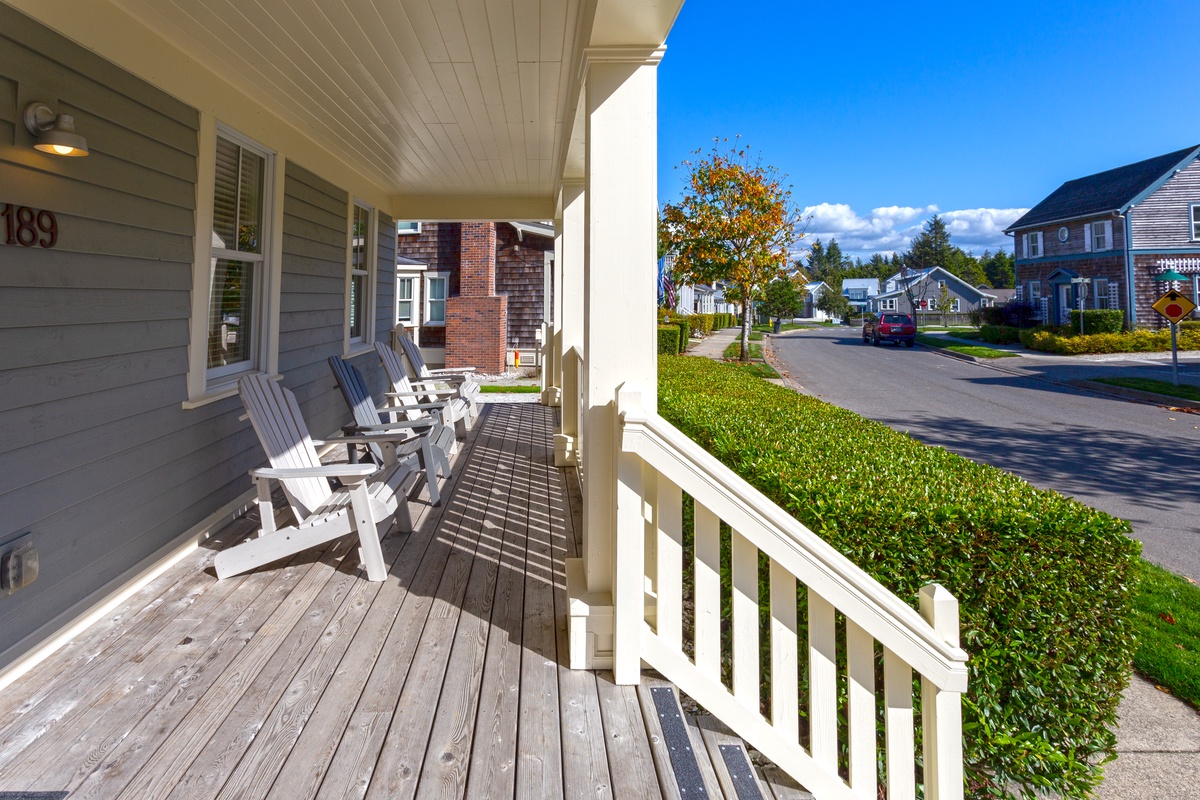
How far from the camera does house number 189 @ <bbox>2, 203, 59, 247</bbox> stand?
2393 millimetres

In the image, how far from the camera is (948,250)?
79000mm

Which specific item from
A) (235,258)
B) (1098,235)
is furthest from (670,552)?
(1098,235)

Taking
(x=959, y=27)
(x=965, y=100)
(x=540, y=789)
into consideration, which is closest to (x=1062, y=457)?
(x=540, y=789)

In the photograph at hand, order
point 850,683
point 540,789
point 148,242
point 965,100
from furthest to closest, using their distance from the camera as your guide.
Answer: point 965,100, point 148,242, point 850,683, point 540,789

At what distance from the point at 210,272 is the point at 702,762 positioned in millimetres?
3486

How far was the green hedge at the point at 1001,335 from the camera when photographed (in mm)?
24578

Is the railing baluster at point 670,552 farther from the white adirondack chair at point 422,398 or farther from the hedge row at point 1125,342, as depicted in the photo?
the hedge row at point 1125,342

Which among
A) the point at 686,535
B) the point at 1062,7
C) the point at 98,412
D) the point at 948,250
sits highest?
the point at 948,250

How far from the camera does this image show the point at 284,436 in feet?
12.0

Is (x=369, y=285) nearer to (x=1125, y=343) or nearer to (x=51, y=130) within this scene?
(x=51, y=130)

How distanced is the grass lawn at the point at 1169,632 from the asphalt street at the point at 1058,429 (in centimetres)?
49

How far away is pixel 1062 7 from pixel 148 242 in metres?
29.3

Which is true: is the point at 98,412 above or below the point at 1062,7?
below

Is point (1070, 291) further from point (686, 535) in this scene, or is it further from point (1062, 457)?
point (686, 535)
